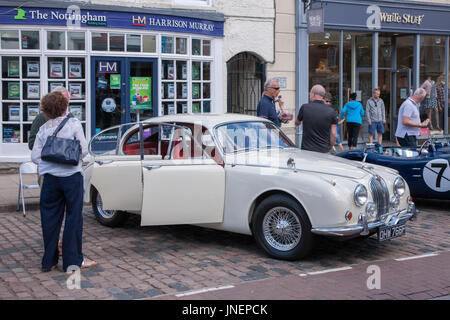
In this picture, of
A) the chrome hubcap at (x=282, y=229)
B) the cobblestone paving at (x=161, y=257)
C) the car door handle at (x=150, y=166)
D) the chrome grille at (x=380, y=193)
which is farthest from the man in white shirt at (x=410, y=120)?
the car door handle at (x=150, y=166)

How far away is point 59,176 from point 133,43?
885cm

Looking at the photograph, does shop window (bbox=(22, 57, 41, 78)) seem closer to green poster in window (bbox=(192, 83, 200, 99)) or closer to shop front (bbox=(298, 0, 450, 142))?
green poster in window (bbox=(192, 83, 200, 99))

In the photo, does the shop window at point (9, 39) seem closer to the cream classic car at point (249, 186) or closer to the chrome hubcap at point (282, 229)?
the cream classic car at point (249, 186)

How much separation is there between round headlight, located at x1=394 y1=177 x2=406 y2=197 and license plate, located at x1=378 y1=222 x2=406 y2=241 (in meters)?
0.37

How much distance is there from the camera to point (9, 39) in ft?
43.6

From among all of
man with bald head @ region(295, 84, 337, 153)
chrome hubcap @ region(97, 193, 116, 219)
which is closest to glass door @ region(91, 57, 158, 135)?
chrome hubcap @ region(97, 193, 116, 219)

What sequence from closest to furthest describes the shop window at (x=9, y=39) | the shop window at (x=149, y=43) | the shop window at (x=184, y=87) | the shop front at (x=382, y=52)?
the shop window at (x=9, y=39) → the shop window at (x=149, y=43) → the shop window at (x=184, y=87) → the shop front at (x=382, y=52)

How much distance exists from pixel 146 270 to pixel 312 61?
12621 millimetres

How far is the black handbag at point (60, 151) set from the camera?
5922 millimetres

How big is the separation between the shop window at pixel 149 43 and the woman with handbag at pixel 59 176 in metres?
8.58

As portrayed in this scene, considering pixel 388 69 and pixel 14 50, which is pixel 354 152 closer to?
pixel 14 50
